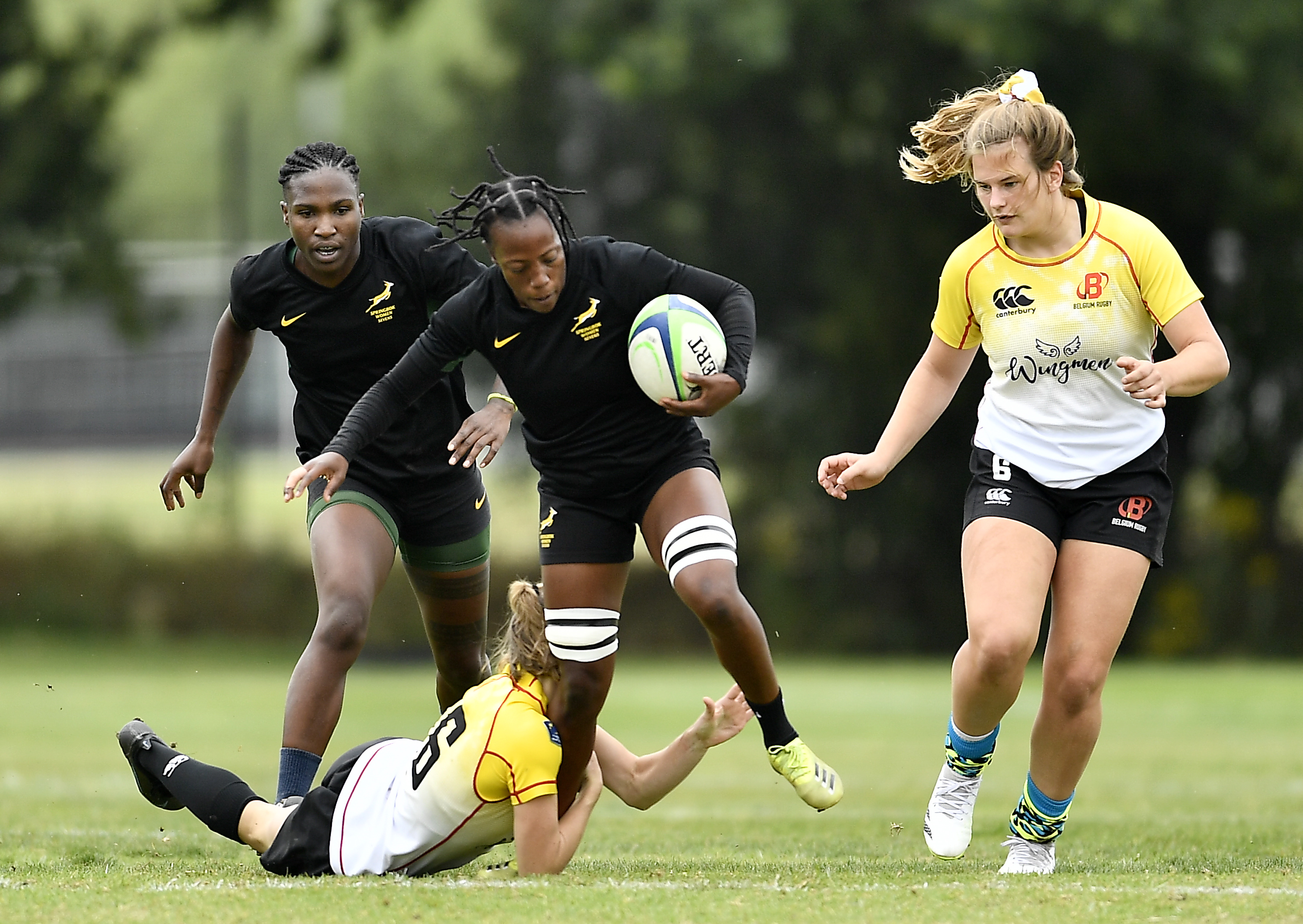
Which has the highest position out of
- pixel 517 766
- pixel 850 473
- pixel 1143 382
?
pixel 1143 382

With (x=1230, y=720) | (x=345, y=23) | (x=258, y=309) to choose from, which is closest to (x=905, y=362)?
(x=1230, y=720)

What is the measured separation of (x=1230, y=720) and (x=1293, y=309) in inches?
256

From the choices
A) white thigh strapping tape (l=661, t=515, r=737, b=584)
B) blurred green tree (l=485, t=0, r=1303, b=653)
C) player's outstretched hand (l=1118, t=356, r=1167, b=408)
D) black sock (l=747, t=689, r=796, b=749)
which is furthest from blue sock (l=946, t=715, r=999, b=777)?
blurred green tree (l=485, t=0, r=1303, b=653)

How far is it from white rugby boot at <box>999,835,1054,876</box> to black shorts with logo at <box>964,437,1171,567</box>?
37.5 inches

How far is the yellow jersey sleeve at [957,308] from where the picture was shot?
206 inches

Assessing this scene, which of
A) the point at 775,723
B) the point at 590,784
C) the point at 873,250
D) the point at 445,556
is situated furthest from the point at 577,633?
the point at 873,250

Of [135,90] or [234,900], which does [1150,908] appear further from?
[135,90]

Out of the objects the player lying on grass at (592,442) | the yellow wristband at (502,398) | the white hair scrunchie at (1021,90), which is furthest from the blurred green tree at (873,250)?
the player lying on grass at (592,442)

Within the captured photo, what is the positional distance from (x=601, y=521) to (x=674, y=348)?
66 centimetres

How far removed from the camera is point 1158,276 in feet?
16.3

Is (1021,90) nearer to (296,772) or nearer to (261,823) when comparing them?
(296,772)

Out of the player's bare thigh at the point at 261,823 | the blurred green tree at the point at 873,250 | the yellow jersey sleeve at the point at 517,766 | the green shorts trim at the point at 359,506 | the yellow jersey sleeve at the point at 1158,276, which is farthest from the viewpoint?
the blurred green tree at the point at 873,250

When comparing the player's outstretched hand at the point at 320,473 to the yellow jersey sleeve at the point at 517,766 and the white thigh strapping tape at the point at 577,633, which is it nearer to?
the white thigh strapping tape at the point at 577,633

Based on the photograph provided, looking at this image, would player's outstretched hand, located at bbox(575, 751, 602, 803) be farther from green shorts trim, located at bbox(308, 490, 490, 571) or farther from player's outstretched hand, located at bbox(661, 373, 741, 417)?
player's outstretched hand, located at bbox(661, 373, 741, 417)
